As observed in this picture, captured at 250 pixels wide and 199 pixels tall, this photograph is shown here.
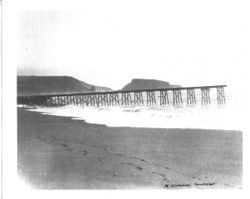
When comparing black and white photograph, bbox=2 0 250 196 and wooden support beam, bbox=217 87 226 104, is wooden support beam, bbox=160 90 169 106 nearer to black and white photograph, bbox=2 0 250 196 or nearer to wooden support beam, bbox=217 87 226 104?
black and white photograph, bbox=2 0 250 196

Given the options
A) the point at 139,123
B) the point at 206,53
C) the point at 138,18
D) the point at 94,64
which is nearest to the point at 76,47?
the point at 94,64

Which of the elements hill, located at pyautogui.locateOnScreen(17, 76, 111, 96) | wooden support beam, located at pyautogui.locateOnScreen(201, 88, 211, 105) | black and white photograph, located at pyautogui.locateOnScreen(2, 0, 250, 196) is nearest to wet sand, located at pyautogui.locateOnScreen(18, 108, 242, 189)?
black and white photograph, located at pyautogui.locateOnScreen(2, 0, 250, 196)

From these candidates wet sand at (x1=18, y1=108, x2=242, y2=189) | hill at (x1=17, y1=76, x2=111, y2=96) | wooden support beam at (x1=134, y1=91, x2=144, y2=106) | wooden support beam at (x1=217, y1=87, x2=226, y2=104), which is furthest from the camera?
wooden support beam at (x1=134, y1=91, x2=144, y2=106)

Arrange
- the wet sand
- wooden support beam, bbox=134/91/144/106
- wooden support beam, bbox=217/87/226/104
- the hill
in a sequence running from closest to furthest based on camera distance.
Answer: the wet sand, wooden support beam, bbox=217/87/226/104, the hill, wooden support beam, bbox=134/91/144/106

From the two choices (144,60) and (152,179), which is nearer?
(152,179)

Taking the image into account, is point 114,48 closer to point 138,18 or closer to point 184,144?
point 138,18

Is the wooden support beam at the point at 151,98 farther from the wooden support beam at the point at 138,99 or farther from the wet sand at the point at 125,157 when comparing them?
the wet sand at the point at 125,157

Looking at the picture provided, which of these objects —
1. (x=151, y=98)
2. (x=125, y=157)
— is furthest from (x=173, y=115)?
(x=125, y=157)

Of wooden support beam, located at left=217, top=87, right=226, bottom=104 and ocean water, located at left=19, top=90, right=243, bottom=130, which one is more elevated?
wooden support beam, located at left=217, top=87, right=226, bottom=104
